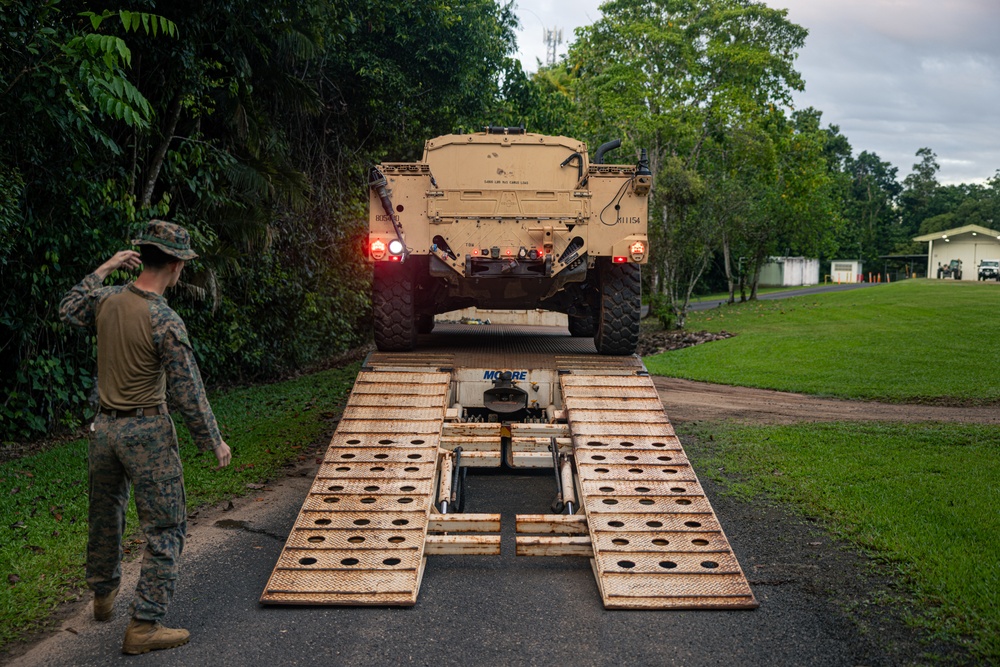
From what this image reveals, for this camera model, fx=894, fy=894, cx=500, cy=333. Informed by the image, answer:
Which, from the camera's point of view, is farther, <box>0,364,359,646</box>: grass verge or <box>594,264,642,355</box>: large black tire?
<box>594,264,642,355</box>: large black tire

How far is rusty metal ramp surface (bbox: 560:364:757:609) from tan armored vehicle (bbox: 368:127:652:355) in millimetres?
1482

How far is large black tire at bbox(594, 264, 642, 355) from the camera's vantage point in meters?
9.63

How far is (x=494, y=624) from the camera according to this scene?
16.0 feet

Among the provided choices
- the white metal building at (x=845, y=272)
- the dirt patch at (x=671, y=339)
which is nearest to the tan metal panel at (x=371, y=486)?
the dirt patch at (x=671, y=339)

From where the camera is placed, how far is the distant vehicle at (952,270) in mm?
51812

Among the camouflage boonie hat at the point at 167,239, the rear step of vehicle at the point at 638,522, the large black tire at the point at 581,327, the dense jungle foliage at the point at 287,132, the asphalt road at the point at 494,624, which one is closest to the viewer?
the asphalt road at the point at 494,624

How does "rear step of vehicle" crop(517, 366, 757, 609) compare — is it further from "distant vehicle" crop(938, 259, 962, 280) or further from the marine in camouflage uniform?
"distant vehicle" crop(938, 259, 962, 280)

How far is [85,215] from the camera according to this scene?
8.91 metres

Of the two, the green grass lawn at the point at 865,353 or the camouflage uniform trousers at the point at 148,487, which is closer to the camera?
the camouflage uniform trousers at the point at 148,487

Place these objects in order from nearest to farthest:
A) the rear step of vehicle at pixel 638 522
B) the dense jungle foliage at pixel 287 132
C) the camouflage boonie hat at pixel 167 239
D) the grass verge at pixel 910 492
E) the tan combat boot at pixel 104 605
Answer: the camouflage boonie hat at pixel 167 239
the tan combat boot at pixel 104 605
the grass verge at pixel 910 492
the rear step of vehicle at pixel 638 522
the dense jungle foliage at pixel 287 132

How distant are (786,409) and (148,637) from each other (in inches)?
388

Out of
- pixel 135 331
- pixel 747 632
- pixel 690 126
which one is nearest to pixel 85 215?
pixel 135 331


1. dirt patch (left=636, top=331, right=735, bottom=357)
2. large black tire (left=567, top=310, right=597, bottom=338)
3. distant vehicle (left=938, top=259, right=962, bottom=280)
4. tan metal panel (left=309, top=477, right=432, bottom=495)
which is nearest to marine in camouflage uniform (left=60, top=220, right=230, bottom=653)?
tan metal panel (left=309, top=477, right=432, bottom=495)

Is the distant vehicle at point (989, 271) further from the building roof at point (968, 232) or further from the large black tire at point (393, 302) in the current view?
the large black tire at point (393, 302)
